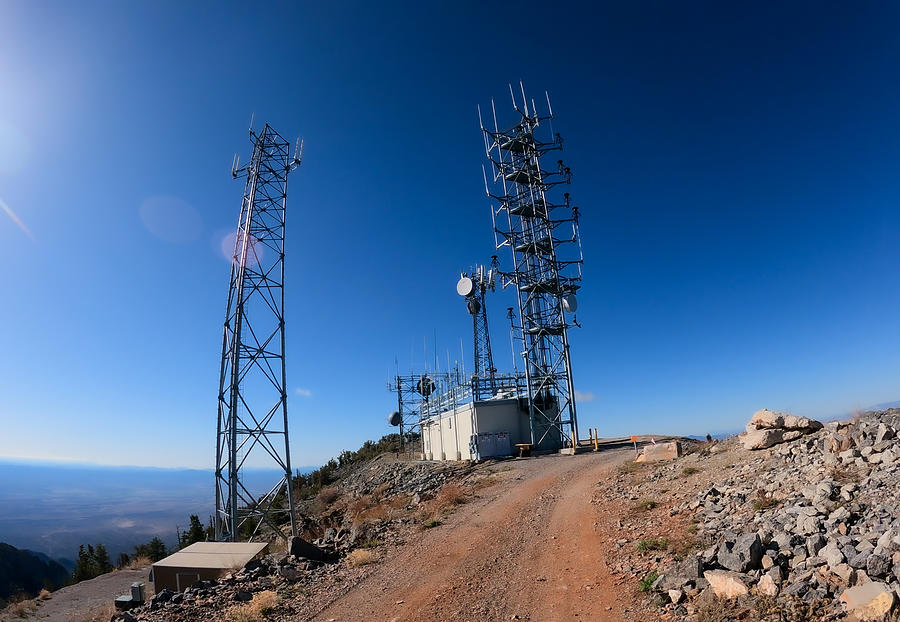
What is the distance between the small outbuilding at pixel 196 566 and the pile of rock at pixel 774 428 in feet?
49.7

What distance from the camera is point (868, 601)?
18.5 ft

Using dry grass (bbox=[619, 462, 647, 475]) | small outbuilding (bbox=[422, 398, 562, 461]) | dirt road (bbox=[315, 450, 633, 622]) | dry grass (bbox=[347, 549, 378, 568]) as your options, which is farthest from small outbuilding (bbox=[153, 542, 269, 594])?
small outbuilding (bbox=[422, 398, 562, 461])

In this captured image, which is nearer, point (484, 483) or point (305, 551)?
point (305, 551)

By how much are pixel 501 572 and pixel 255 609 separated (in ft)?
15.3

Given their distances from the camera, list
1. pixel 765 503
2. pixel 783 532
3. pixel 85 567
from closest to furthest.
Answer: pixel 783 532, pixel 765 503, pixel 85 567

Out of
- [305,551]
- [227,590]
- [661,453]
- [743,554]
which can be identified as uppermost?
[661,453]

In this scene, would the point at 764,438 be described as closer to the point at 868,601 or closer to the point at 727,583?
the point at 727,583

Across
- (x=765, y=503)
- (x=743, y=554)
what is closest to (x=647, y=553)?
(x=743, y=554)

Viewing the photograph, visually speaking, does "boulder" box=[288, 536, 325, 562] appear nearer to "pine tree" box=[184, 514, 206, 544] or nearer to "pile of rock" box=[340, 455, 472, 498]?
"pile of rock" box=[340, 455, 472, 498]

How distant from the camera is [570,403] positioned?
3127 cm

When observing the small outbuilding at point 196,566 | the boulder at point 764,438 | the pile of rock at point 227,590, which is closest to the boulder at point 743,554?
the pile of rock at point 227,590

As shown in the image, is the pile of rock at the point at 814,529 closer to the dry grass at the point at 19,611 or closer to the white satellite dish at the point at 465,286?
the dry grass at the point at 19,611

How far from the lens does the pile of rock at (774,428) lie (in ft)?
48.5

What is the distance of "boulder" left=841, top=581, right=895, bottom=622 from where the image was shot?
5.42 metres
